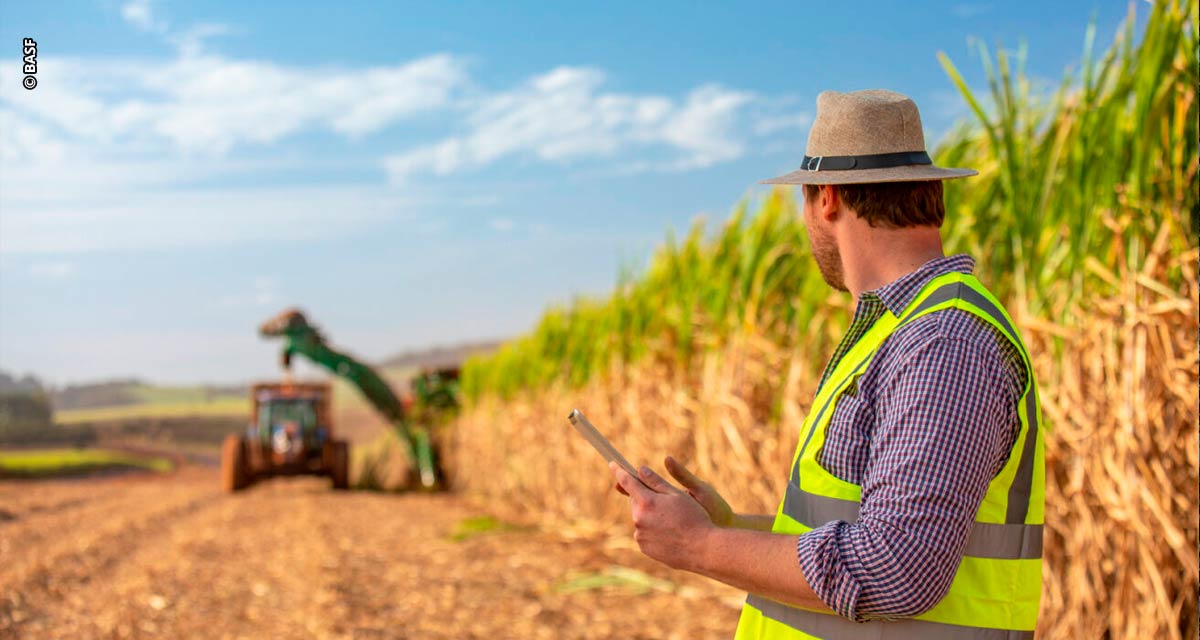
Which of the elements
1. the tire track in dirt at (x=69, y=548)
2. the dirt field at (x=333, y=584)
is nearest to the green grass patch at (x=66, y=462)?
the tire track in dirt at (x=69, y=548)

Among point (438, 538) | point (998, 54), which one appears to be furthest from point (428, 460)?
point (998, 54)

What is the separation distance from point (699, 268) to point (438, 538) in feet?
14.5

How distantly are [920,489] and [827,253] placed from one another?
0.41 m

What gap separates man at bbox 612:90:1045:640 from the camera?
1229 mm

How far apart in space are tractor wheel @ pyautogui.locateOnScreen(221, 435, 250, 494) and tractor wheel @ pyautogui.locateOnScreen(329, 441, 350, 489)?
145 centimetres

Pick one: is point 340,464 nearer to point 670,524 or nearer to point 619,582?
point 619,582

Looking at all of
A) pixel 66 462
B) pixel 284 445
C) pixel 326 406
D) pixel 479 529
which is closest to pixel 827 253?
pixel 479 529

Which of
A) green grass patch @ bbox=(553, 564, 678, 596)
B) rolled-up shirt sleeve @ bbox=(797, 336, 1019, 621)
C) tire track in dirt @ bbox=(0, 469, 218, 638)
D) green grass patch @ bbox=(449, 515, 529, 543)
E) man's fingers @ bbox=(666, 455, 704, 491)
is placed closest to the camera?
rolled-up shirt sleeve @ bbox=(797, 336, 1019, 621)

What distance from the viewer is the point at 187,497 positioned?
17203 millimetres

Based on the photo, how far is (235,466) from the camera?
17766mm

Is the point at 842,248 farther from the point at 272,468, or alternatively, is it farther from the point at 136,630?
the point at 272,468

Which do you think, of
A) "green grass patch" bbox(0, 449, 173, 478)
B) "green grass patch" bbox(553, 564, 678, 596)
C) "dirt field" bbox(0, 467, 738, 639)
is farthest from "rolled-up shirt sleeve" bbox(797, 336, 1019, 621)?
"green grass patch" bbox(0, 449, 173, 478)

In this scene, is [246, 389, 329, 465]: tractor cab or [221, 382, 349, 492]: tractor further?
[246, 389, 329, 465]: tractor cab

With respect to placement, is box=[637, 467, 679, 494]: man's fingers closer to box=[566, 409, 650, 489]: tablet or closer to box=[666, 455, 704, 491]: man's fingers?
box=[566, 409, 650, 489]: tablet
